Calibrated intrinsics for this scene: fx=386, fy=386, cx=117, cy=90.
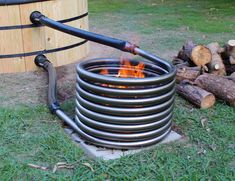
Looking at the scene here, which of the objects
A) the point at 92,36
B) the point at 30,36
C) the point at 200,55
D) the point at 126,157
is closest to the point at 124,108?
the point at 126,157

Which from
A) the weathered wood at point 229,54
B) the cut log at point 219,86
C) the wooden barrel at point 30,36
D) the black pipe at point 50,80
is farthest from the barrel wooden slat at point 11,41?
the weathered wood at point 229,54

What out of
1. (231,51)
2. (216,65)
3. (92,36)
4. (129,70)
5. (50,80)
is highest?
(92,36)

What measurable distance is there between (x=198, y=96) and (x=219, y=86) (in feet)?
0.87

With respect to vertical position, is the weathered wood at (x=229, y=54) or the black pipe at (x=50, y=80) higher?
the weathered wood at (x=229, y=54)

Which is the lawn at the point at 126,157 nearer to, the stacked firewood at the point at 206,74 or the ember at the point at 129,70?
the stacked firewood at the point at 206,74

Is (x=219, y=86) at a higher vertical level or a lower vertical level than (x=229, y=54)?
lower

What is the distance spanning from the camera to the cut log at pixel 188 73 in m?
4.32

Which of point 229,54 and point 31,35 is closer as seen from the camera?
point 229,54

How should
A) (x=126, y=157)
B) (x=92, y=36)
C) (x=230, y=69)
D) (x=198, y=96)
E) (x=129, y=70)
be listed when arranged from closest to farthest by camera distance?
(x=126, y=157), (x=92, y=36), (x=129, y=70), (x=198, y=96), (x=230, y=69)

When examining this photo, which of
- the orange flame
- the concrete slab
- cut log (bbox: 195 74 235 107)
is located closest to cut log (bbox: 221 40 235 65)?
cut log (bbox: 195 74 235 107)

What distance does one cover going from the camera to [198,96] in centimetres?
383

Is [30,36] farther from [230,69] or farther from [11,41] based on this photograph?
[230,69]

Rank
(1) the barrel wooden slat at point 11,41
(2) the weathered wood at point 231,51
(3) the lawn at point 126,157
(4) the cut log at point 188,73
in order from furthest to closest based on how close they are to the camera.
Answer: (1) the barrel wooden slat at point 11,41 < (2) the weathered wood at point 231,51 < (4) the cut log at point 188,73 < (3) the lawn at point 126,157

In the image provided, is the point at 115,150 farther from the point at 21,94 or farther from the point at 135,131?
the point at 21,94
